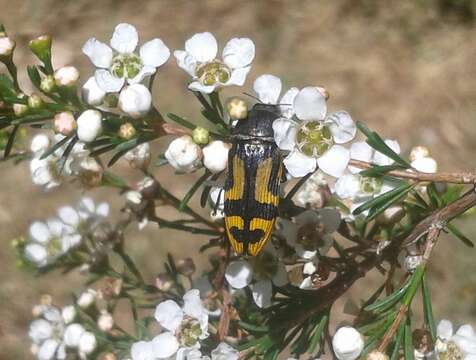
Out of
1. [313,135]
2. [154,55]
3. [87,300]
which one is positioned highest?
[154,55]

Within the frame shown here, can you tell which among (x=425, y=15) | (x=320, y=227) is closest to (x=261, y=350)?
(x=320, y=227)

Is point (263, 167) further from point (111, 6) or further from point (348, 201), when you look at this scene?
point (111, 6)

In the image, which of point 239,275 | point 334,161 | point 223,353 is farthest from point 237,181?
point 223,353

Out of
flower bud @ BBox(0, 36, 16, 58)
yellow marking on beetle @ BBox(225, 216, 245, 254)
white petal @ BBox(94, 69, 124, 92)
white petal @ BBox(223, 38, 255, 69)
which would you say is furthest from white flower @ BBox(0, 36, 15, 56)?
yellow marking on beetle @ BBox(225, 216, 245, 254)

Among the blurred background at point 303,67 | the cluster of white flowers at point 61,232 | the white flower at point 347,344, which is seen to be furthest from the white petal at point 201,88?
the blurred background at point 303,67

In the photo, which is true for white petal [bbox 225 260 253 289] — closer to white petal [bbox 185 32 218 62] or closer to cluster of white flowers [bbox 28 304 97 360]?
white petal [bbox 185 32 218 62]

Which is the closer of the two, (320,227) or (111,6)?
(320,227)

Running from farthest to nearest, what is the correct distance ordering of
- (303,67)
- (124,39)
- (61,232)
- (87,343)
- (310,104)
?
(303,67), (61,232), (87,343), (124,39), (310,104)

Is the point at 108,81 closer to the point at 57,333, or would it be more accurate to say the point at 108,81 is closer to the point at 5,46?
the point at 5,46
